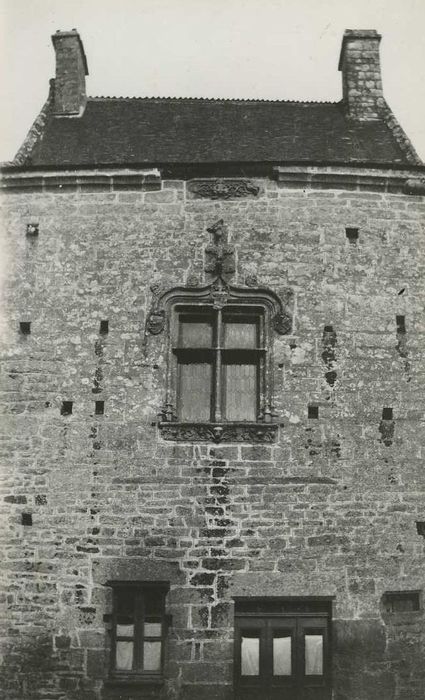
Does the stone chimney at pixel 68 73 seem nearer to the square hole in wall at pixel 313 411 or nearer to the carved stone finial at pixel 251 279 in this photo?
the carved stone finial at pixel 251 279

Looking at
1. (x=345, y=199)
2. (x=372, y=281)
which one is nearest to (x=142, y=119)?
(x=345, y=199)

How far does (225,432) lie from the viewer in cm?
885

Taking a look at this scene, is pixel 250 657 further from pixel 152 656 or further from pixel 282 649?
pixel 152 656

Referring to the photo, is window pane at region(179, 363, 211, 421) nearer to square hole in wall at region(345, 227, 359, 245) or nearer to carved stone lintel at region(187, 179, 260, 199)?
carved stone lintel at region(187, 179, 260, 199)

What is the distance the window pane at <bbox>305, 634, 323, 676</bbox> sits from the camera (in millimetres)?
8375

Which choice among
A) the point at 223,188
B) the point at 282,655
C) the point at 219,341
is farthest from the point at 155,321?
the point at 282,655

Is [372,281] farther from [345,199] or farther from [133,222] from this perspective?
[133,222]

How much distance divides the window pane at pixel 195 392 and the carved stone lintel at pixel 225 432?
238mm

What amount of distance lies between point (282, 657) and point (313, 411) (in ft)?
9.65

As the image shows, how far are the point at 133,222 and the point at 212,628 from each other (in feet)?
17.2

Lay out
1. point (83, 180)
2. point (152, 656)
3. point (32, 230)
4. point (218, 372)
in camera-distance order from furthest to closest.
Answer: point (83, 180) < point (32, 230) < point (218, 372) < point (152, 656)

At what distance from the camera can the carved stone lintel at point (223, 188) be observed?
966cm

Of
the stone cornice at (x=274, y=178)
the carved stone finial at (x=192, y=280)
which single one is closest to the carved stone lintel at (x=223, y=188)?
the stone cornice at (x=274, y=178)

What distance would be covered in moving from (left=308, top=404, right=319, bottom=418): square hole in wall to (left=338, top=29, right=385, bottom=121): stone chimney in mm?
5586
